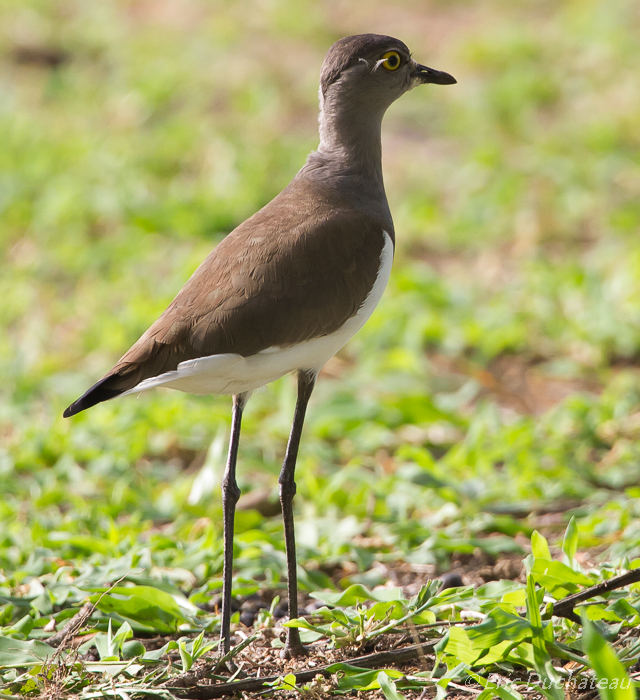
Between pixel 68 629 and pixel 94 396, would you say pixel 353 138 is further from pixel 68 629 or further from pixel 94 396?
pixel 68 629

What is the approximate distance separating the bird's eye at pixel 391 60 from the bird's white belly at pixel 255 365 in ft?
2.55

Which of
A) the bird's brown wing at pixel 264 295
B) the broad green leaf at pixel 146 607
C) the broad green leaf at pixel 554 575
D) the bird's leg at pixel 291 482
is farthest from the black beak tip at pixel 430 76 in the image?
the broad green leaf at pixel 146 607

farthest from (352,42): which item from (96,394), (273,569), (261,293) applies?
(273,569)

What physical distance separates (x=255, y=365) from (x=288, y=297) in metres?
0.27

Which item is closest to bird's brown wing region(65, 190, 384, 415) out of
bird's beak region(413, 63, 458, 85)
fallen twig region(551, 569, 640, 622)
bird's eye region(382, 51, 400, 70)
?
bird's eye region(382, 51, 400, 70)

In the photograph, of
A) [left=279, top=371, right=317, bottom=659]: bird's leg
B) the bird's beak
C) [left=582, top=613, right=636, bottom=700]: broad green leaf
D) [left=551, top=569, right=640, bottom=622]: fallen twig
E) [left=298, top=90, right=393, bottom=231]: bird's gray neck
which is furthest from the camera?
the bird's beak

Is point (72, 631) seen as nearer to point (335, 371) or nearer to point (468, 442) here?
point (468, 442)

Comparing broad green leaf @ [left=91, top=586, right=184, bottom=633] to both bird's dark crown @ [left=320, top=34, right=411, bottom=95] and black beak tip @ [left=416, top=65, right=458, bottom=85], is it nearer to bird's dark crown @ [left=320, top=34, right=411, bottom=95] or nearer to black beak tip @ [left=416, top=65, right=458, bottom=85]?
bird's dark crown @ [left=320, top=34, right=411, bottom=95]

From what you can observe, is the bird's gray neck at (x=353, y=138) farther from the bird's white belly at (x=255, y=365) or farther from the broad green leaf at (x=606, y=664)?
the broad green leaf at (x=606, y=664)

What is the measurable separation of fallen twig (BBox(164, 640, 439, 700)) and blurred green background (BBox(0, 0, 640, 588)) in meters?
0.91

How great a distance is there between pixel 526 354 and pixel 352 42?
3.19 m

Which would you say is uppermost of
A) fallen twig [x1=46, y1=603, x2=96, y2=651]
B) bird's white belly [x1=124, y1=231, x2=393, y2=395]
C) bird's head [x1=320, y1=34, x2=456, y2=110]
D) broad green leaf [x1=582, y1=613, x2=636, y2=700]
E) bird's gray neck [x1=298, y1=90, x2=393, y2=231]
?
bird's head [x1=320, y1=34, x2=456, y2=110]

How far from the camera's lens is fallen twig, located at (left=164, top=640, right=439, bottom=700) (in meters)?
2.79

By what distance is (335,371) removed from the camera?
241 inches
